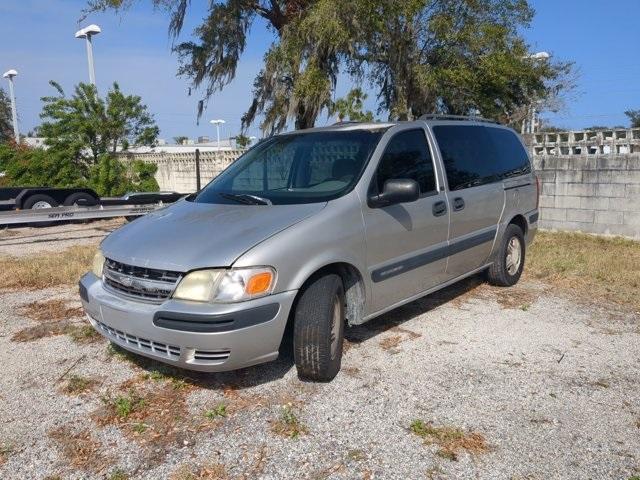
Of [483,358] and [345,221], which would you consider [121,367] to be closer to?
[345,221]

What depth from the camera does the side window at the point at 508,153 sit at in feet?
18.0

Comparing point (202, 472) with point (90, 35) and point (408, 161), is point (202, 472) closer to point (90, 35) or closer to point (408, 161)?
point (408, 161)

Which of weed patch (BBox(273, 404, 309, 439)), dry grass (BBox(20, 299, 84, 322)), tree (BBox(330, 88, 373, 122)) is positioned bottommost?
weed patch (BBox(273, 404, 309, 439))

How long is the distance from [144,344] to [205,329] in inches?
20.4

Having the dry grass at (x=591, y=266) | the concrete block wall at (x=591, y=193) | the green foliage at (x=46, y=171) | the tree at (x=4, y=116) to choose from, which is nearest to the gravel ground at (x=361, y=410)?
the dry grass at (x=591, y=266)

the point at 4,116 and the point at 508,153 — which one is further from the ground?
the point at 4,116

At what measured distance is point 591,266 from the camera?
22.2 ft

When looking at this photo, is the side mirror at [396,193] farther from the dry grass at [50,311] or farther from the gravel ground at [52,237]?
the gravel ground at [52,237]

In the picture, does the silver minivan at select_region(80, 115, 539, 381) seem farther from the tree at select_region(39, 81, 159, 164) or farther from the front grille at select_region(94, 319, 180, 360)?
the tree at select_region(39, 81, 159, 164)

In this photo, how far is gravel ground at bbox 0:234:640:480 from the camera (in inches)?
104

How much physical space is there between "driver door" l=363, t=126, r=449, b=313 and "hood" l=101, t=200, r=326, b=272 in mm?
554

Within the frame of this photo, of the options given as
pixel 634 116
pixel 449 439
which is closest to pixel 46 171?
pixel 449 439

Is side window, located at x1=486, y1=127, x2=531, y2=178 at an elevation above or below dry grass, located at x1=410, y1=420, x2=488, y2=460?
above

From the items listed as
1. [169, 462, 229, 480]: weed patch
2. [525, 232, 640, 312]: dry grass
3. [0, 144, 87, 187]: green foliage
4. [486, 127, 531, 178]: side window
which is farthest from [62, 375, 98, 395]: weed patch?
[0, 144, 87, 187]: green foliage
